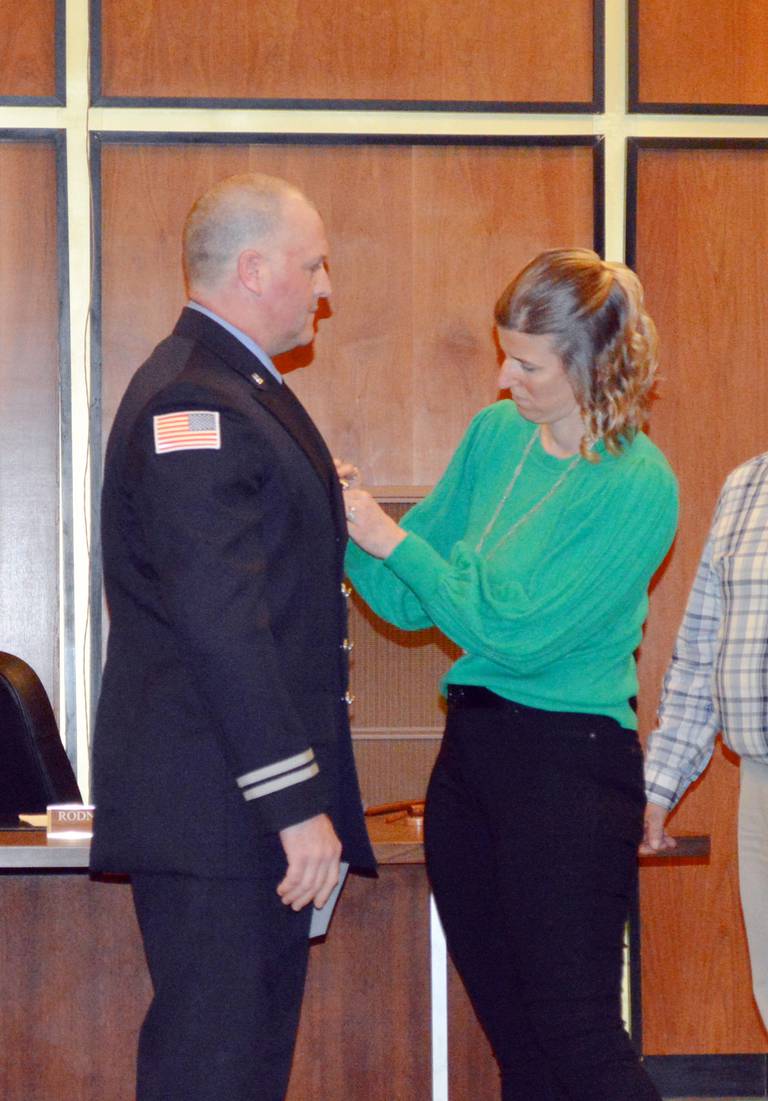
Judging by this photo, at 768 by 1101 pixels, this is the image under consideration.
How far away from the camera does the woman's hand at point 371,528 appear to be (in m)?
1.86

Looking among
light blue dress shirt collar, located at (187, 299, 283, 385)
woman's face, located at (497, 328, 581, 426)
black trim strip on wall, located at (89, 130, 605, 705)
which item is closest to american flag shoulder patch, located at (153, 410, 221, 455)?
light blue dress shirt collar, located at (187, 299, 283, 385)

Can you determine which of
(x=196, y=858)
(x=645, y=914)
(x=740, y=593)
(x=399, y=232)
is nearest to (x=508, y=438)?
(x=740, y=593)

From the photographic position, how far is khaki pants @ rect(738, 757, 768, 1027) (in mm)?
2062

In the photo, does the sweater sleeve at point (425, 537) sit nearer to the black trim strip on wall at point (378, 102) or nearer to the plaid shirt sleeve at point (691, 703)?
the plaid shirt sleeve at point (691, 703)

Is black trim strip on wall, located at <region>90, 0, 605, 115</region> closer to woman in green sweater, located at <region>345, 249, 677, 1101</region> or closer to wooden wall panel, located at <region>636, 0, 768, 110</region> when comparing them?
wooden wall panel, located at <region>636, 0, 768, 110</region>

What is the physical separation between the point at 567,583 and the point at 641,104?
7.35 feet

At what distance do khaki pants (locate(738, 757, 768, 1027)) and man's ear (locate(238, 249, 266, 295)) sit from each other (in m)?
1.03

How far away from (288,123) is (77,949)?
2.26 metres

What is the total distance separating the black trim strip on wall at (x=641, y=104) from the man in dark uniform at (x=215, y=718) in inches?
91.0

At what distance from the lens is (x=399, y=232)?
359cm

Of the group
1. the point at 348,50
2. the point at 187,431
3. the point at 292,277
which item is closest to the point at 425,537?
the point at 292,277

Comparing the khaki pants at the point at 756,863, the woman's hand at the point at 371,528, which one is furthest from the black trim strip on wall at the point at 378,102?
the khaki pants at the point at 756,863

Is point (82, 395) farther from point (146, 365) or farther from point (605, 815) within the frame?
point (605, 815)

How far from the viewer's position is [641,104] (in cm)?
359
